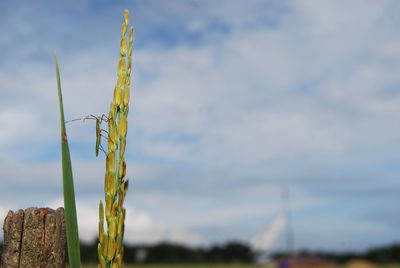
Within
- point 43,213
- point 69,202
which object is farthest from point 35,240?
point 69,202

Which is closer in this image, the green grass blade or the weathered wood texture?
the green grass blade

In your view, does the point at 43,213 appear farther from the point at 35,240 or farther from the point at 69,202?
the point at 69,202

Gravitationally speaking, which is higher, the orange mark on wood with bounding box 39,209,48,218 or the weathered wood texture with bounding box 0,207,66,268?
the orange mark on wood with bounding box 39,209,48,218

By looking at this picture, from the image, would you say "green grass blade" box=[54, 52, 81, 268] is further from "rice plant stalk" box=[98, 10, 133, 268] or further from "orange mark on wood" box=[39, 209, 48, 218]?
"orange mark on wood" box=[39, 209, 48, 218]

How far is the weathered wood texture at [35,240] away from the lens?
3.29 m

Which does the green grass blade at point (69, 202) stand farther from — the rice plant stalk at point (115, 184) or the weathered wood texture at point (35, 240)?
the weathered wood texture at point (35, 240)

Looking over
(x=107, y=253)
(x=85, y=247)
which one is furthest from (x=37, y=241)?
(x=85, y=247)

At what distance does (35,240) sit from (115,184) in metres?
1.13

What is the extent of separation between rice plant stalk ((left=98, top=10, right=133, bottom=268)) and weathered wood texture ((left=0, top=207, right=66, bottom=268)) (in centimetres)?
91

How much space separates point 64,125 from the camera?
258cm

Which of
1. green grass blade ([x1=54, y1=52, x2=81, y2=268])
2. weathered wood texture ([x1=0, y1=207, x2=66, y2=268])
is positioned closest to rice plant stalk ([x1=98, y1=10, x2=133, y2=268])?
green grass blade ([x1=54, y1=52, x2=81, y2=268])

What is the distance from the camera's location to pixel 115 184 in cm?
246

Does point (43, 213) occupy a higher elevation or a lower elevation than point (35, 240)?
higher

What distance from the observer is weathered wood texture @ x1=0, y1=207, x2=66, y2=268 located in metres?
3.29
